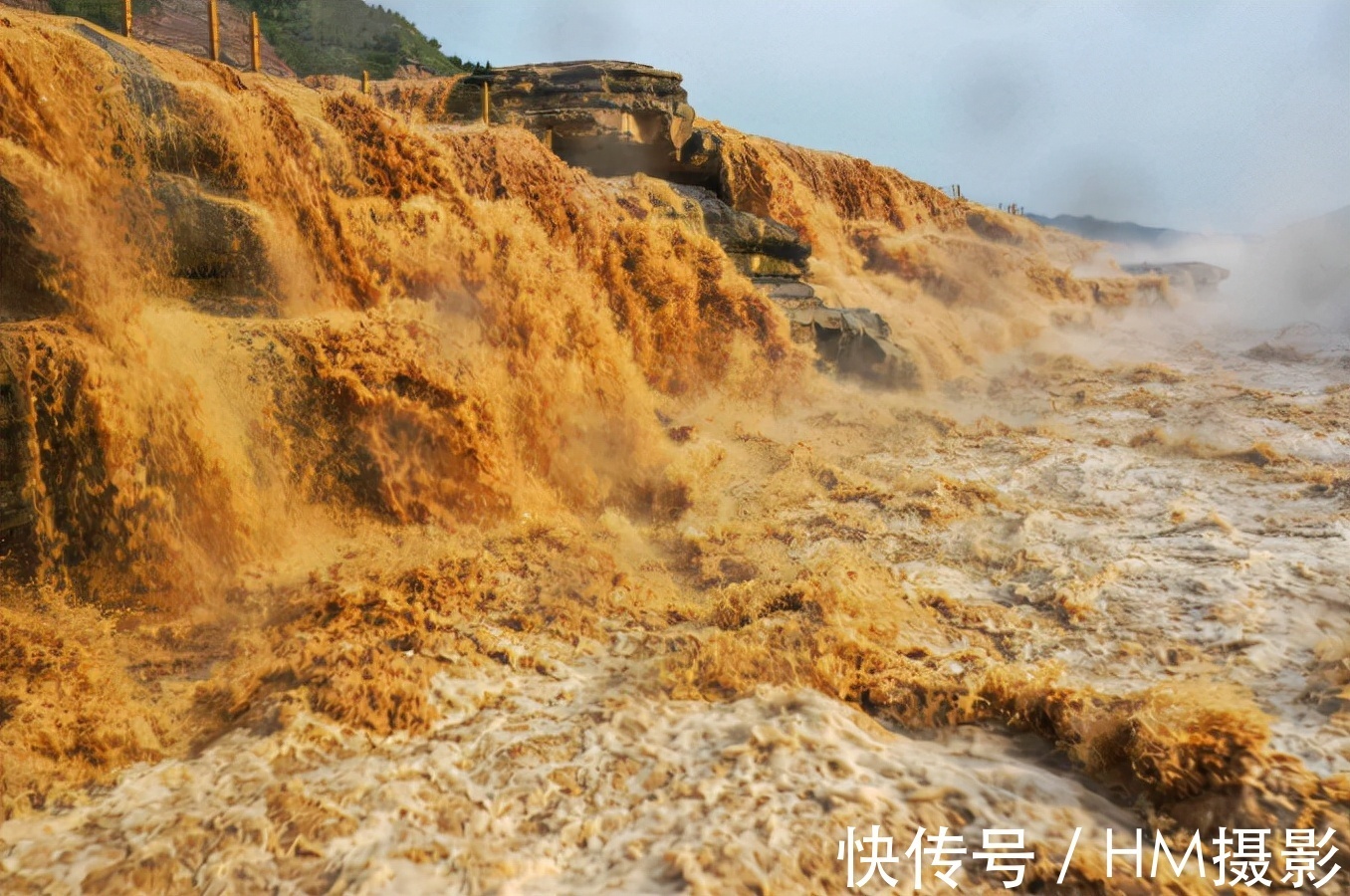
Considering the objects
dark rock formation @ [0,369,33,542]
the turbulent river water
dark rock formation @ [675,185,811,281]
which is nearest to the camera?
the turbulent river water

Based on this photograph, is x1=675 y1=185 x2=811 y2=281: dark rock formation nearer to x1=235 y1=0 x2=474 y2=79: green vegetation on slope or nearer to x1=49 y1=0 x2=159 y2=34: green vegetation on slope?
x1=49 y1=0 x2=159 y2=34: green vegetation on slope

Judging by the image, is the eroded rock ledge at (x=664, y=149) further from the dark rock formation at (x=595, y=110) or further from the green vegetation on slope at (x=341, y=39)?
the green vegetation on slope at (x=341, y=39)

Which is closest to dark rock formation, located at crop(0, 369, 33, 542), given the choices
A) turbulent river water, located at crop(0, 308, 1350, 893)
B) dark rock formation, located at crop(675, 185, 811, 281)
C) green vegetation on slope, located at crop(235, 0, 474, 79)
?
turbulent river water, located at crop(0, 308, 1350, 893)

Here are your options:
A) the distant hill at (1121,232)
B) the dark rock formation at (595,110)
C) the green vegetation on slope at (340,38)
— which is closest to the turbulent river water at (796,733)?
the dark rock formation at (595,110)

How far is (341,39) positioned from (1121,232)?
148 feet

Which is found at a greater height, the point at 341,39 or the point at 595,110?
the point at 341,39

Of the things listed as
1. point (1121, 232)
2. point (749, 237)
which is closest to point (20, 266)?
point (749, 237)

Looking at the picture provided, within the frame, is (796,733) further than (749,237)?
No

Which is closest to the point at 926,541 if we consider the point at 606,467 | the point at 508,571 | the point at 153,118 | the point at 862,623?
the point at 862,623

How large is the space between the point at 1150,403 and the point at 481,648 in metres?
9.65

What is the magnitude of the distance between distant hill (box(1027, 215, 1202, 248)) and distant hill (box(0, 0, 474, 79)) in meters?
31.5

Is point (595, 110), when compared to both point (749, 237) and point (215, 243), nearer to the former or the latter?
point (749, 237)

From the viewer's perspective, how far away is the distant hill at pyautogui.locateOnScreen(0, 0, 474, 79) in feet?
66.7

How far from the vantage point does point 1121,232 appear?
163ft
